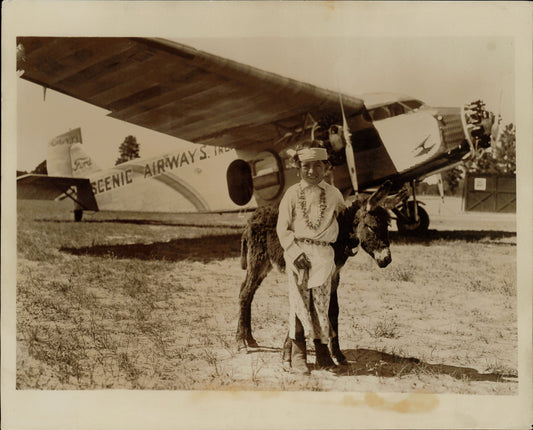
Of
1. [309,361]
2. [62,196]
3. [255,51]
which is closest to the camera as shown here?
[309,361]

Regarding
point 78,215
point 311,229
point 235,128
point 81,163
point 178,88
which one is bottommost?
point 311,229

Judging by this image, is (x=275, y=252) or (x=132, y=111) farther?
(x=132, y=111)

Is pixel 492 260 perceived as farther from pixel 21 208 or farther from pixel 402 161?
pixel 21 208

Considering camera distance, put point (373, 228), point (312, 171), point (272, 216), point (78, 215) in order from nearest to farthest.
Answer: point (373, 228) → point (312, 171) → point (272, 216) → point (78, 215)

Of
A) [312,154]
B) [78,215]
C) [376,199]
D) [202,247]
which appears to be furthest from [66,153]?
[376,199]

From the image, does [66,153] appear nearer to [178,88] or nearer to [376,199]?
[178,88]

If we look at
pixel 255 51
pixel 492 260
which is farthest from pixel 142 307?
pixel 492 260

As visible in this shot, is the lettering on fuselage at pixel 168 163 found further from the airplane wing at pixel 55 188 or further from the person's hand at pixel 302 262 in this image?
the person's hand at pixel 302 262
